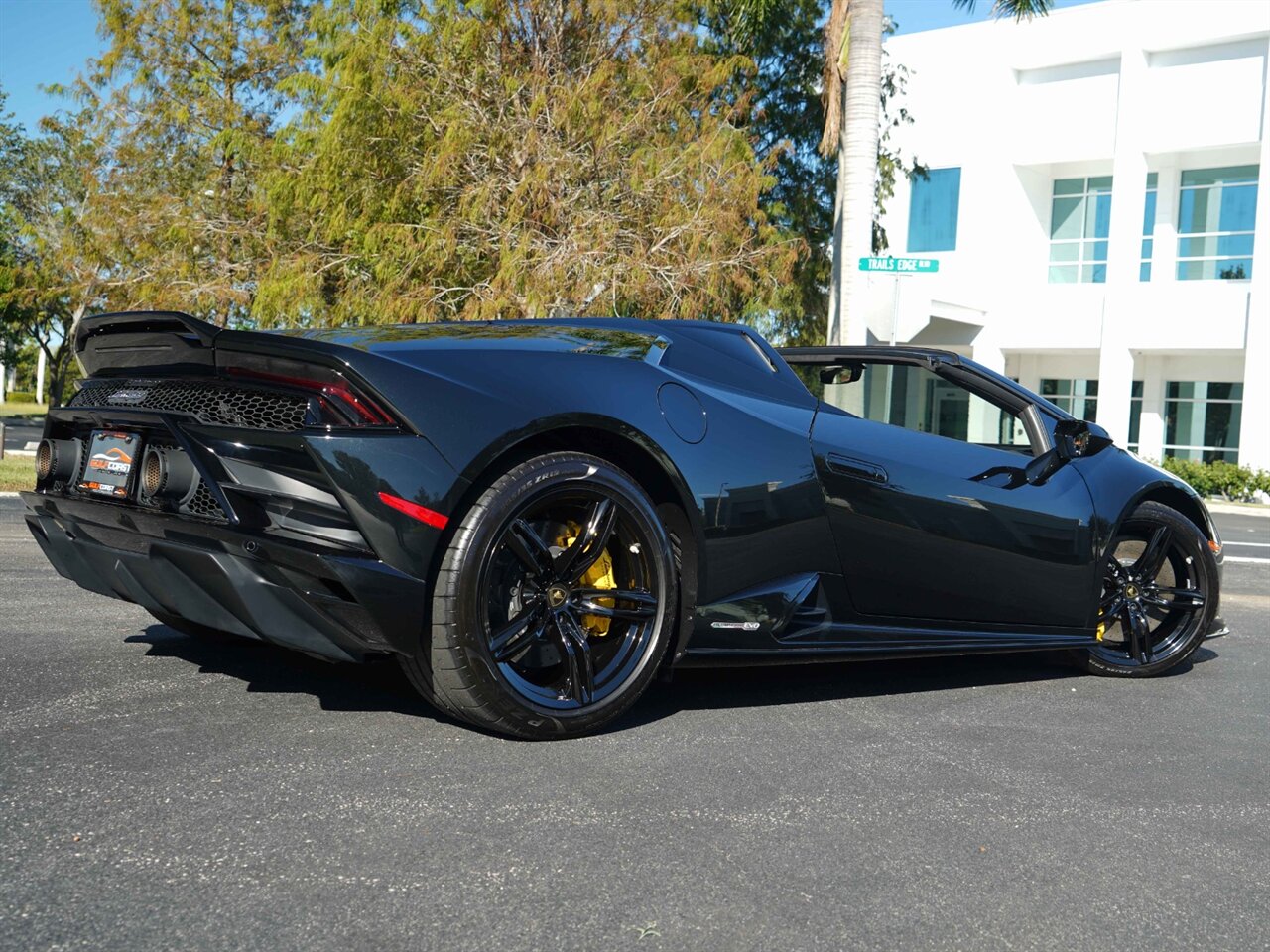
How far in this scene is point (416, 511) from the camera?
3.52 meters

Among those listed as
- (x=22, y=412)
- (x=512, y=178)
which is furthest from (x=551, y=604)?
(x=22, y=412)

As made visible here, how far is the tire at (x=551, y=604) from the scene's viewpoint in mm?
3627

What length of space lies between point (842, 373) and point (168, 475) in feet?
9.09

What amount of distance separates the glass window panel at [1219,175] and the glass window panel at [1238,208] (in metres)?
0.26

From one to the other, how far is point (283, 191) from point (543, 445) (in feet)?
57.7

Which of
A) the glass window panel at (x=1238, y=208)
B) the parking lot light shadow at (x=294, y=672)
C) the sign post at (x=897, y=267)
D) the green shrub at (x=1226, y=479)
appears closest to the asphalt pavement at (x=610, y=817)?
the parking lot light shadow at (x=294, y=672)

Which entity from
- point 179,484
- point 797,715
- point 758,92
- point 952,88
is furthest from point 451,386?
point 952,88

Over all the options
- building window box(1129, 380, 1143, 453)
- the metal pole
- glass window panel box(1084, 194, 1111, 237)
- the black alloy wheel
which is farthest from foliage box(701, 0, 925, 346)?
the black alloy wheel

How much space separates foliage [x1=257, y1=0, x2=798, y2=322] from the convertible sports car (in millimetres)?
13768

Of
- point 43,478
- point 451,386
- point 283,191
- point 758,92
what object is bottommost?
point 43,478

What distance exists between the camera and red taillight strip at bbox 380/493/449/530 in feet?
11.4

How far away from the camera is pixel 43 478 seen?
14.2ft

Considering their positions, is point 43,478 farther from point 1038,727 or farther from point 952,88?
point 952,88

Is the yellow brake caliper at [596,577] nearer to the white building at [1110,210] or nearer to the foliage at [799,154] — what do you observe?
the foliage at [799,154]
